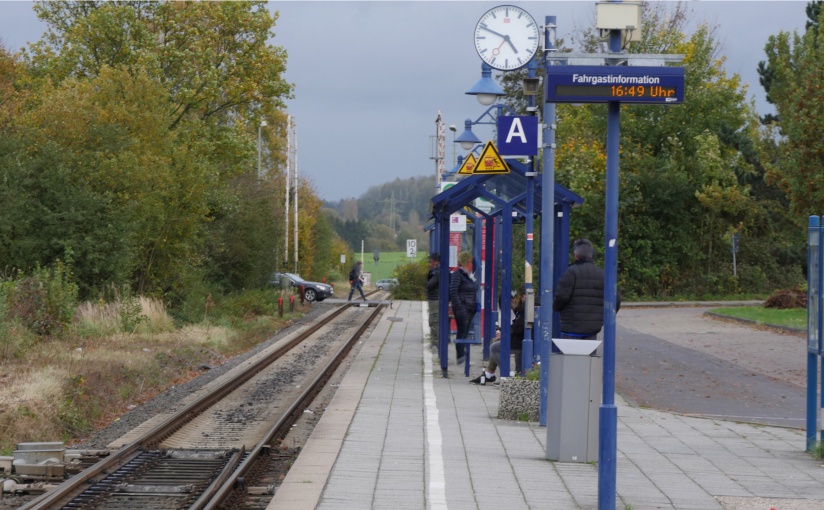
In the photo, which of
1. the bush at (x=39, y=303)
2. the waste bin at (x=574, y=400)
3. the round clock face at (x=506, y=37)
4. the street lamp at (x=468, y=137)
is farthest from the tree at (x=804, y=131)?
the waste bin at (x=574, y=400)

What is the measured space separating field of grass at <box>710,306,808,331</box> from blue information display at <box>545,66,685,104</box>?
73.4 ft

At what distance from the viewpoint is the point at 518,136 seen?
13508 mm

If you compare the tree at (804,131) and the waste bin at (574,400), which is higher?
the tree at (804,131)

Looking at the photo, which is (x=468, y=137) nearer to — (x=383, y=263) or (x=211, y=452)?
(x=211, y=452)

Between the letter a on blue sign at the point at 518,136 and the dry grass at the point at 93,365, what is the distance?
6.06m

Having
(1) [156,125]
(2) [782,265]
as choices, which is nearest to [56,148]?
(1) [156,125]

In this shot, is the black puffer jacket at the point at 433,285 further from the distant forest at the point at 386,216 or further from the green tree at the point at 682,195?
the distant forest at the point at 386,216

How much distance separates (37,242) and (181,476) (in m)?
16.0

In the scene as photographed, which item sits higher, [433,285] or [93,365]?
[433,285]

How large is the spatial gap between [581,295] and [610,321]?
4376mm

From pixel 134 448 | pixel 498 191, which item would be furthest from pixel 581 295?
pixel 498 191

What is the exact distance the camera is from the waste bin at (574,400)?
29.7ft

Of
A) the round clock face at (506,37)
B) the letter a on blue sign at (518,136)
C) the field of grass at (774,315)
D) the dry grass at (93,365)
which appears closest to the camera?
the dry grass at (93,365)

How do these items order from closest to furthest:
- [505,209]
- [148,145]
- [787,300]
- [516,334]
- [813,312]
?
1. [813,312]
2. [516,334]
3. [505,209]
4. [148,145]
5. [787,300]
